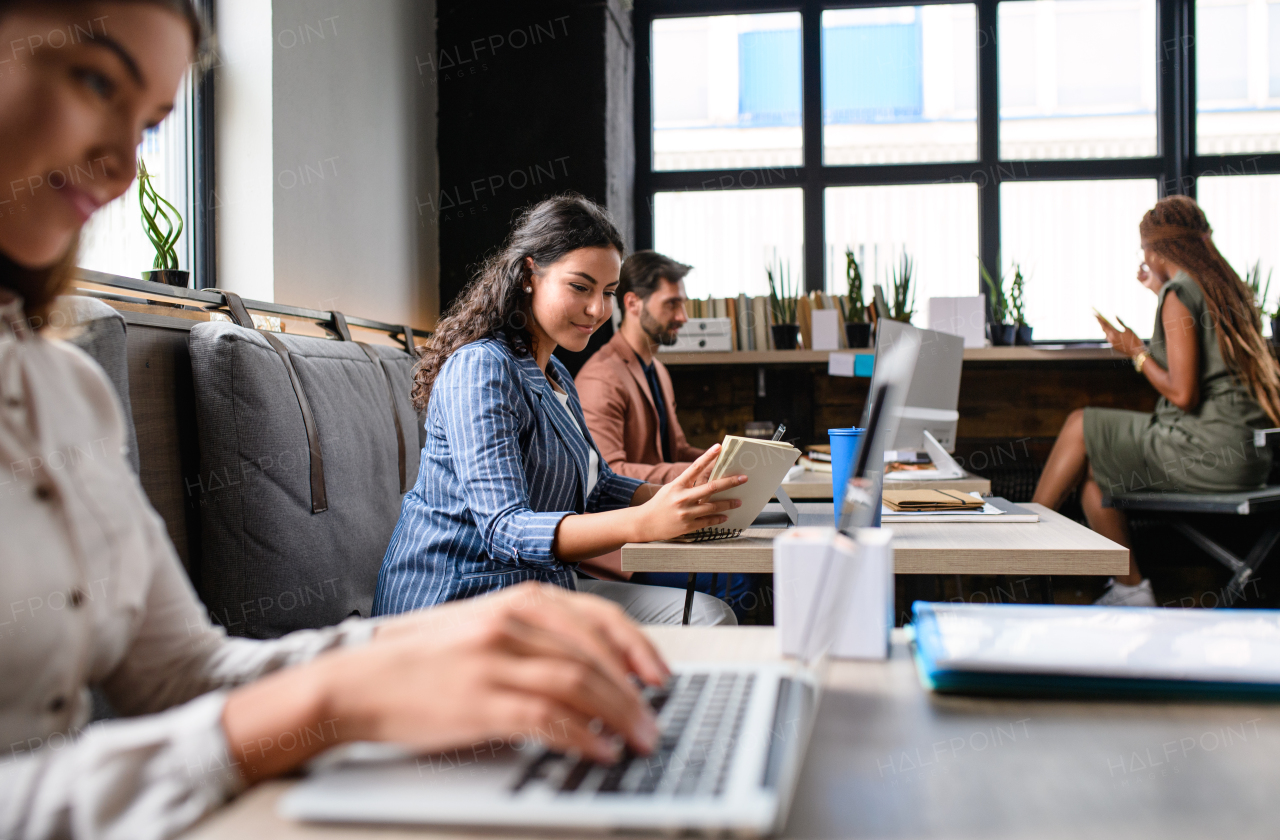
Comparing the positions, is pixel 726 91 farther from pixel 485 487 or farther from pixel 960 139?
pixel 485 487

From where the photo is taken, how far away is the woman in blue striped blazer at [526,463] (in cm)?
142

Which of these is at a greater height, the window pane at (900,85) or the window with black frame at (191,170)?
the window pane at (900,85)

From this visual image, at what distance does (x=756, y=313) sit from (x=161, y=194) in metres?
2.35

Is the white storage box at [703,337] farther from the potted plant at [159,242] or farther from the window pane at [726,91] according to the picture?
the potted plant at [159,242]

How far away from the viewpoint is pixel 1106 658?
0.64 m

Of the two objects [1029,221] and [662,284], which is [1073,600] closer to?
[1029,221]

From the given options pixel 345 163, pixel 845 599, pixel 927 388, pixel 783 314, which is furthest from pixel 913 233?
pixel 845 599

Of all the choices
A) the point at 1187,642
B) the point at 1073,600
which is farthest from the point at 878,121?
the point at 1187,642

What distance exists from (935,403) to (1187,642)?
5.06 feet

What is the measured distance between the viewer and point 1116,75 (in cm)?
424

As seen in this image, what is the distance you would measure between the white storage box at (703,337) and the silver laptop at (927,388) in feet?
4.92

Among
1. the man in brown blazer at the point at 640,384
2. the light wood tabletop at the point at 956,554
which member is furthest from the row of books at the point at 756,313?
the light wood tabletop at the point at 956,554

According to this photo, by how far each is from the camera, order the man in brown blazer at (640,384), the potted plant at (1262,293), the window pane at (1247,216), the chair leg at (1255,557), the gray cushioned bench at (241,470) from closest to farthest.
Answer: the gray cushioned bench at (241,470), the man in brown blazer at (640,384), the chair leg at (1255,557), the potted plant at (1262,293), the window pane at (1247,216)

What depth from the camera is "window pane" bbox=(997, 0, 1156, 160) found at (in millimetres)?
4207
